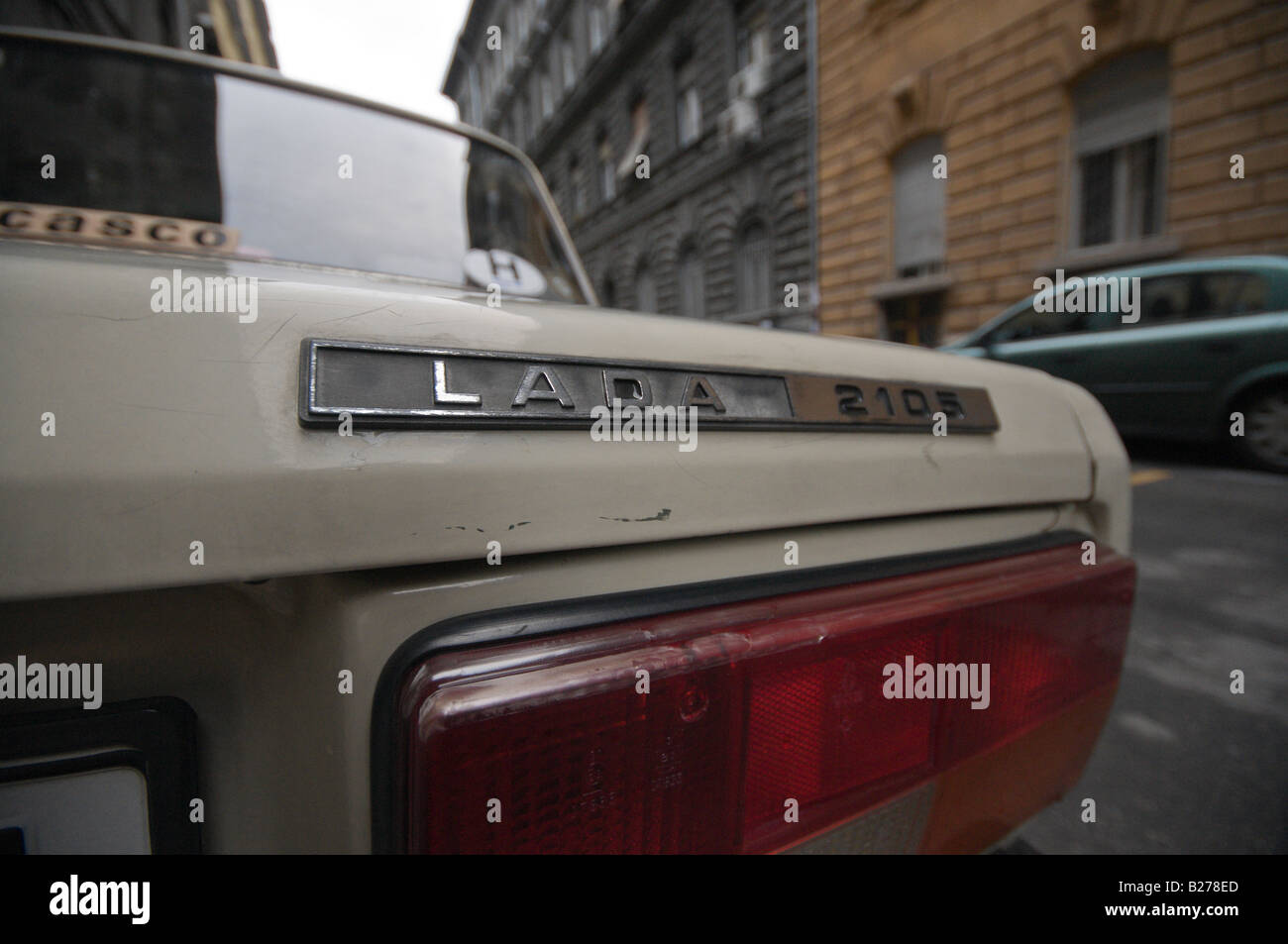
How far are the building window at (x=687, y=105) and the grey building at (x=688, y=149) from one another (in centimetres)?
4

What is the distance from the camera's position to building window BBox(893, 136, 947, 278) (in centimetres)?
927

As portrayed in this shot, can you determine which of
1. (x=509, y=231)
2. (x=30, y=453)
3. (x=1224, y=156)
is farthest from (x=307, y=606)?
(x=1224, y=156)

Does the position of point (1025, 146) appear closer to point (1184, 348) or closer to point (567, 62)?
point (1184, 348)

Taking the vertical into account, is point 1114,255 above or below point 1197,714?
above

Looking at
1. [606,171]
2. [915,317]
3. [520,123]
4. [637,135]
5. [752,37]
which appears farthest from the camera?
[520,123]

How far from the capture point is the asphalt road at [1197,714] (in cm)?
156

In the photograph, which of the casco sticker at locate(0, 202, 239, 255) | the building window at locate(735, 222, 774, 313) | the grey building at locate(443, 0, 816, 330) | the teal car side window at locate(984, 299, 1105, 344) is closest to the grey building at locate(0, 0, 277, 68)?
the grey building at locate(443, 0, 816, 330)

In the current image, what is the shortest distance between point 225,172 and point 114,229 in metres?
0.26

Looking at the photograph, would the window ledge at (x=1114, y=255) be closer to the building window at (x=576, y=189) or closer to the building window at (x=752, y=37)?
the building window at (x=752, y=37)

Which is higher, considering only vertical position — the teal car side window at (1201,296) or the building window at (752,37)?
the building window at (752,37)

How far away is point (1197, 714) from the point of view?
202cm

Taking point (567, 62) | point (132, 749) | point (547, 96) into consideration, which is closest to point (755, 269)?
point (567, 62)

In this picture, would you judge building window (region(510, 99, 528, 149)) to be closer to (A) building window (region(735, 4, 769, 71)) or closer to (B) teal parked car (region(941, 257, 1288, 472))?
(A) building window (region(735, 4, 769, 71))

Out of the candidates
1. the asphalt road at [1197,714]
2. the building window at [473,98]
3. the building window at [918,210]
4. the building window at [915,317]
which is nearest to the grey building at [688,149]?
the building window at [915,317]
